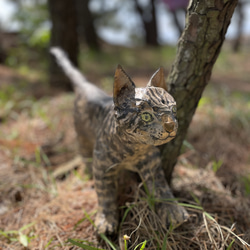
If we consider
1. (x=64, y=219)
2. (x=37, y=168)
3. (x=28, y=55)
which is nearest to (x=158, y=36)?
(x=28, y=55)

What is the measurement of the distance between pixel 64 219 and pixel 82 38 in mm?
7418

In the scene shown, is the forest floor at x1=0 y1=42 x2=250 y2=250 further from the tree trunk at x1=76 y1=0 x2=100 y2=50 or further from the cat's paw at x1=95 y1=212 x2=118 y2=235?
the tree trunk at x1=76 y1=0 x2=100 y2=50

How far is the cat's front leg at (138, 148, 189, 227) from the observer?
1.67 metres

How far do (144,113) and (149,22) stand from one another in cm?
1007

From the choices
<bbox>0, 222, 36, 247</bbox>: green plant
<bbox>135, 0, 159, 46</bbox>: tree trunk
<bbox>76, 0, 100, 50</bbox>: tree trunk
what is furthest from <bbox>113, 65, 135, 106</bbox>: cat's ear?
<bbox>135, 0, 159, 46</bbox>: tree trunk

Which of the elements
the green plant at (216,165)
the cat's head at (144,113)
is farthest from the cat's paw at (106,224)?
the green plant at (216,165)

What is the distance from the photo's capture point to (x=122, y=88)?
4.67ft

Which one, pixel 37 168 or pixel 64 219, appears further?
pixel 37 168

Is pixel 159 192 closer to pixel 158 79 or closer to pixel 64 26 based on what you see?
pixel 158 79

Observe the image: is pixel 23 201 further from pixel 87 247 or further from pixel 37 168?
pixel 87 247

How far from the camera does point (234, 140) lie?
3.06 meters

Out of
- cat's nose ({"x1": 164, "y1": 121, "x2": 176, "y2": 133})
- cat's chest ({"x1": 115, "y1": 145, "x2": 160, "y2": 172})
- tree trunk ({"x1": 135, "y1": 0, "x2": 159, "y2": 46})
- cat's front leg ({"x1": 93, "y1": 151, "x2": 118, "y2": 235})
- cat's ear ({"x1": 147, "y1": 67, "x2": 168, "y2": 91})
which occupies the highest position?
cat's ear ({"x1": 147, "y1": 67, "x2": 168, "y2": 91})

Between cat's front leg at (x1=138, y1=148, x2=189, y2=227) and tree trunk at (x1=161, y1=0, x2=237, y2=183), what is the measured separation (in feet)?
0.66

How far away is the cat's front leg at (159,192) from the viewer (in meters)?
1.67
